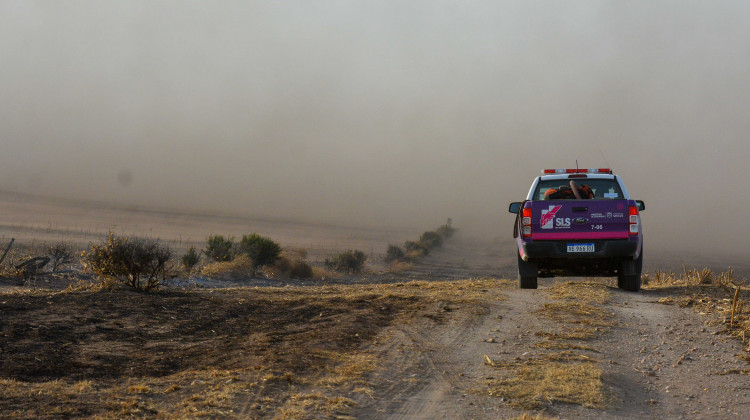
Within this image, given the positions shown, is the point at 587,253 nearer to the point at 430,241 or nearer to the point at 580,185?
the point at 580,185

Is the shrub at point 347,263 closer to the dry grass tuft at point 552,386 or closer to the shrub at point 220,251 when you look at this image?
the shrub at point 220,251

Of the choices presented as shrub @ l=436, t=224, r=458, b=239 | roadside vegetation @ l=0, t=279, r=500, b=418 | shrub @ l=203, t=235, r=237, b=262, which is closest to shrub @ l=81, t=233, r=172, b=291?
roadside vegetation @ l=0, t=279, r=500, b=418

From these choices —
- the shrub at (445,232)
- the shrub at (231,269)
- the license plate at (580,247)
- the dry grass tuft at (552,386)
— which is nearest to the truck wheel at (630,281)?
the license plate at (580,247)

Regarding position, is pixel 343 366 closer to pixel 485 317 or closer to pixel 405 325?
pixel 405 325

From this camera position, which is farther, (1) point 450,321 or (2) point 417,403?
(1) point 450,321

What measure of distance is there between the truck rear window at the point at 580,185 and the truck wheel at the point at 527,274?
1.26 metres

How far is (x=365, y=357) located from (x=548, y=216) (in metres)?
5.40

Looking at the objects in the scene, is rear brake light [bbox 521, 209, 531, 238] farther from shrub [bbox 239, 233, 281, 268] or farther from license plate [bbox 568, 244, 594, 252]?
shrub [bbox 239, 233, 281, 268]

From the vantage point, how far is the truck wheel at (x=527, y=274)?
12.6m

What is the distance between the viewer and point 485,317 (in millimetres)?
10094

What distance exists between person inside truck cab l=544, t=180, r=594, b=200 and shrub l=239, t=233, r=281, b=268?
15676 millimetres

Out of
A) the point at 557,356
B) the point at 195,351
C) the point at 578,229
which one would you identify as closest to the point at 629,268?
the point at 578,229

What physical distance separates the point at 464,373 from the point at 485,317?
334 centimetres

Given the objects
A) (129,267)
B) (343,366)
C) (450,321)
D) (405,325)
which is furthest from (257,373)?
(129,267)
